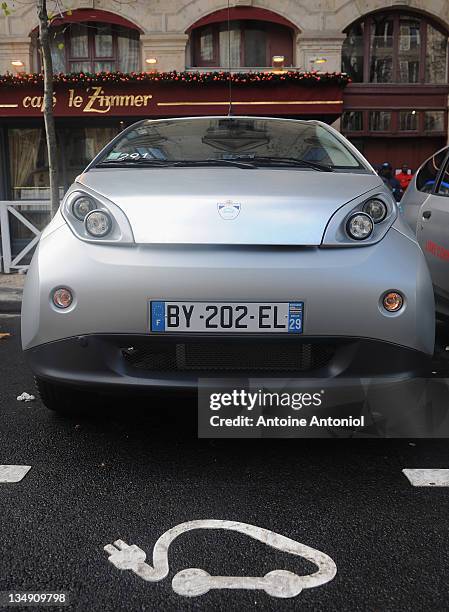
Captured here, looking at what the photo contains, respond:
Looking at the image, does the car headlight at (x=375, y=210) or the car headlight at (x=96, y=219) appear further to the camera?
the car headlight at (x=375, y=210)

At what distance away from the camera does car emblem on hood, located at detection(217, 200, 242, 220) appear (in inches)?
95.7

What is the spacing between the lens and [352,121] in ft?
47.5

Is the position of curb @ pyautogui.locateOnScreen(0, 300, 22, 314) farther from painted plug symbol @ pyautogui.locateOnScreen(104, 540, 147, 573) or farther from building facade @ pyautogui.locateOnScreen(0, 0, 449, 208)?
building facade @ pyautogui.locateOnScreen(0, 0, 449, 208)

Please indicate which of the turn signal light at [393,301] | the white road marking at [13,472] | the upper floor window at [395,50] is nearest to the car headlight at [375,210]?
the turn signal light at [393,301]

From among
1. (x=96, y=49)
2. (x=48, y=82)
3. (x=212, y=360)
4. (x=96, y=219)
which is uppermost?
(x=96, y=49)

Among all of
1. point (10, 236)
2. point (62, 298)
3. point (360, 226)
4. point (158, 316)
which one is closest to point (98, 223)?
point (62, 298)

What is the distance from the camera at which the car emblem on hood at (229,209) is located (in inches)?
95.7

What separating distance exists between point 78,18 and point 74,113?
3.03 metres

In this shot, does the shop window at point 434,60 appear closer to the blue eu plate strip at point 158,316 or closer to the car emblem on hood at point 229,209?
the car emblem on hood at point 229,209

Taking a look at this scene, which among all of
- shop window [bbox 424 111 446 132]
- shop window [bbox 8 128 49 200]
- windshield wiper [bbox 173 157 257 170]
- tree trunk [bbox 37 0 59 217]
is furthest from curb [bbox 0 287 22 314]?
shop window [bbox 424 111 446 132]

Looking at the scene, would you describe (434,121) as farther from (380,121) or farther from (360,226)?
(360,226)

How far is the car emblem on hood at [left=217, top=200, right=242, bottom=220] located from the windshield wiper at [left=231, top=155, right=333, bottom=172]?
2.09 ft

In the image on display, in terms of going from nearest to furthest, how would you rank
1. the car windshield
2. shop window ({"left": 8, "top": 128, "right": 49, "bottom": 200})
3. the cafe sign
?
the car windshield, the cafe sign, shop window ({"left": 8, "top": 128, "right": 49, "bottom": 200})

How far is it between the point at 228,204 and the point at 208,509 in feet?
3.86
